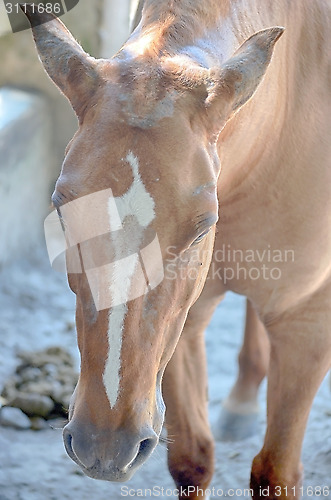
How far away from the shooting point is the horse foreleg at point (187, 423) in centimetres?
265

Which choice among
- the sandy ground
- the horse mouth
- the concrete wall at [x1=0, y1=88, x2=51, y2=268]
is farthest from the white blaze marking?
the concrete wall at [x1=0, y1=88, x2=51, y2=268]

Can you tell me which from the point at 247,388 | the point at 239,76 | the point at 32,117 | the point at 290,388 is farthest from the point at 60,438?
the point at 32,117

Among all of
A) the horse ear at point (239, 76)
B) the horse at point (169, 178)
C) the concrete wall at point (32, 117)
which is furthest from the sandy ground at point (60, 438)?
the horse ear at point (239, 76)

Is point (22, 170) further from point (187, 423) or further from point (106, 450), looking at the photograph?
point (106, 450)

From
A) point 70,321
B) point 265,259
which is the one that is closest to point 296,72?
point 265,259

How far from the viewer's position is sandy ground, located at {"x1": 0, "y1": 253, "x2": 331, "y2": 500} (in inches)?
112

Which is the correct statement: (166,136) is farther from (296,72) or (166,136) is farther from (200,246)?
(296,72)

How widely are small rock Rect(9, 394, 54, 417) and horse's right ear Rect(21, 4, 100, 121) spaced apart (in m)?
1.78

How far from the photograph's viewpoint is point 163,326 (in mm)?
1607

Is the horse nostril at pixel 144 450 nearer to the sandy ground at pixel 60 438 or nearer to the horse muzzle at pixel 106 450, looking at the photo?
the horse muzzle at pixel 106 450

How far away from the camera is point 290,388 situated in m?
2.39

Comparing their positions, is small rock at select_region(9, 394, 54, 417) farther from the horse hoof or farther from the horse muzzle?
the horse muzzle

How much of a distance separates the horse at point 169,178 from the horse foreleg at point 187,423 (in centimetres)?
53

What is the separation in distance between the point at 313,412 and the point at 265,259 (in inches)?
55.2
